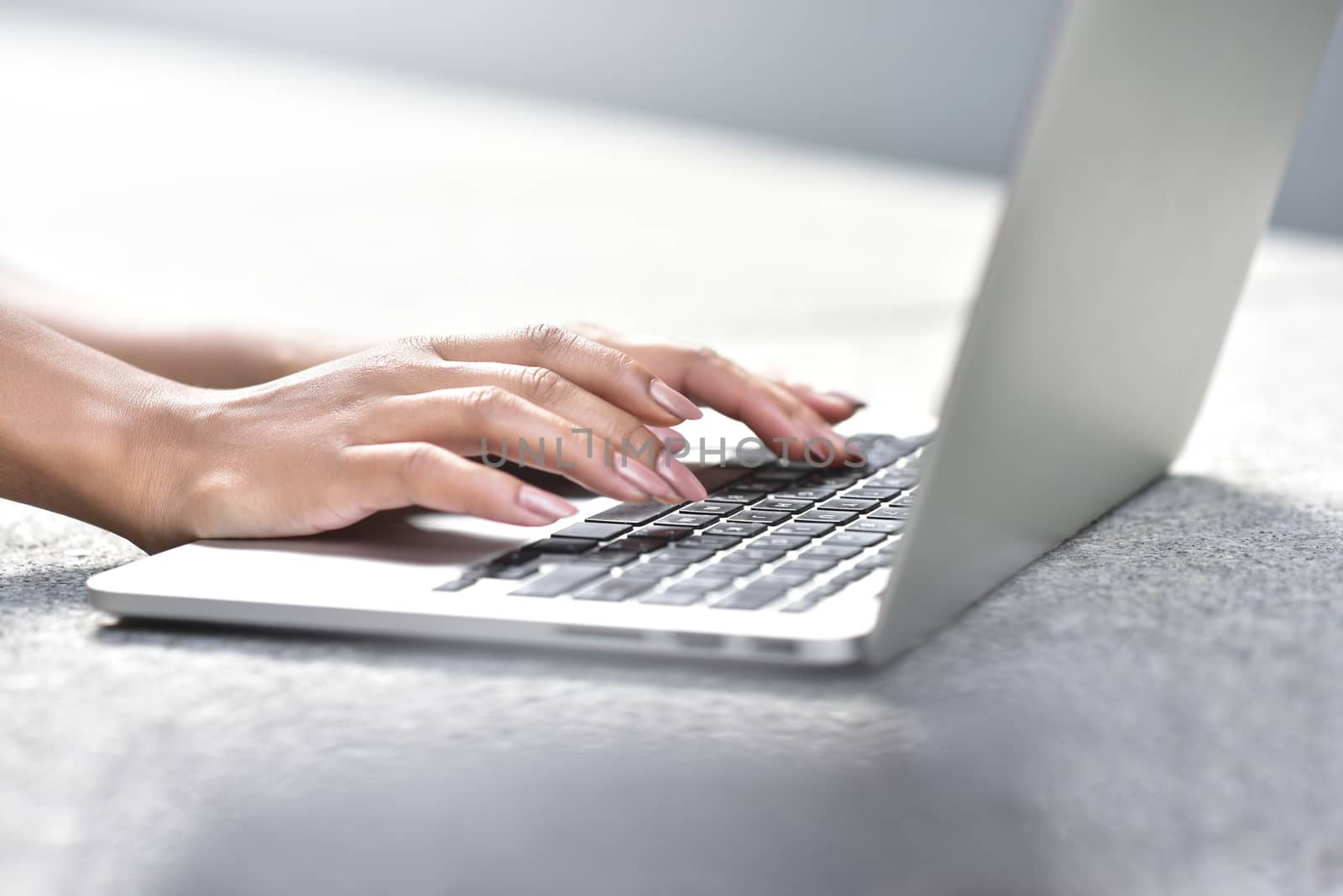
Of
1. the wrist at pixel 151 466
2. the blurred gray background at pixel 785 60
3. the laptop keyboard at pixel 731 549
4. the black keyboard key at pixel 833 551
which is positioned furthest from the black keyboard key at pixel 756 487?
the blurred gray background at pixel 785 60

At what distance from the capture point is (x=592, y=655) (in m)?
0.39

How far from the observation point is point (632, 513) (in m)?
0.51

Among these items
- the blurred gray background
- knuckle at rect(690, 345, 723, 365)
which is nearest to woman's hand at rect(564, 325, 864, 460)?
knuckle at rect(690, 345, 723, 365)

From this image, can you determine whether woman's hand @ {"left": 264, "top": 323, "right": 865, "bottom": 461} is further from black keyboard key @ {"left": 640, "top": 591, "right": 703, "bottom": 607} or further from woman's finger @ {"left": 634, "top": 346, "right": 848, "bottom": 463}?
black keyboard key @ {"left": 640, "top": 591, "right": 703, "bottom": 607}

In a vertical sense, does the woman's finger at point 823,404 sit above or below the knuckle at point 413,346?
below

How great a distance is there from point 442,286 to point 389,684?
953 millimetres

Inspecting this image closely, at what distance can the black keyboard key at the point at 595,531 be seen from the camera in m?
0.47

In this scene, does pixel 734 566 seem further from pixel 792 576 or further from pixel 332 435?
pixel 332 435

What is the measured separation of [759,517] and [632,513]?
48 millimetres

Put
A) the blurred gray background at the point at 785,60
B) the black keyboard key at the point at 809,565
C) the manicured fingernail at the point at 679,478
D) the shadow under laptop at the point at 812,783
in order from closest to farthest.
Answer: the shadow under laptop at the point at 812,783 → the black keyboard key at the point at 809,565 → the manicured fingernail at the point at 679,478 → the blurred gray background at the point at 785,60

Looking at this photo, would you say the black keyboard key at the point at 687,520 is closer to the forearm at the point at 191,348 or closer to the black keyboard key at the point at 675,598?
the black keyboard key at the point at 675,598

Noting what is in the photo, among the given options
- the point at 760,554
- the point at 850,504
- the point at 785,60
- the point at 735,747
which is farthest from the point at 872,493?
the point at 785,60

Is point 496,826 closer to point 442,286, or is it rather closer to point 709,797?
point 709,797

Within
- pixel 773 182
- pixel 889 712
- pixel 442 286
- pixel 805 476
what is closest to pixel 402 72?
pixel 773 182
